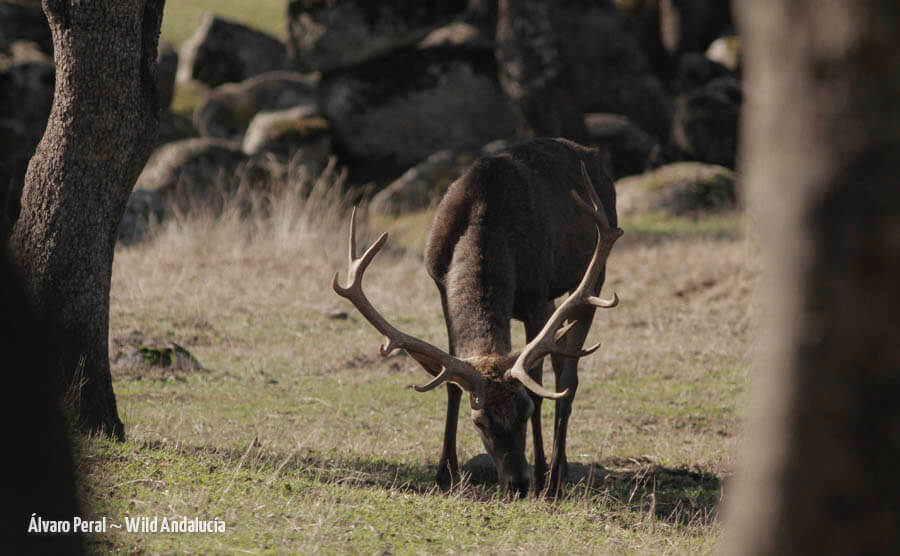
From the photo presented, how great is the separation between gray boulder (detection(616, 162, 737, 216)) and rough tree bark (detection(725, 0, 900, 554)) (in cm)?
1509

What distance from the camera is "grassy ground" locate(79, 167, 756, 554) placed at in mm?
5793

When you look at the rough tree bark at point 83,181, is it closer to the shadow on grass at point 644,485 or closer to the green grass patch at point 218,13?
the shadow on grass at point 644,485

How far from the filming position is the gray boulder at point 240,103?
79.4 feet

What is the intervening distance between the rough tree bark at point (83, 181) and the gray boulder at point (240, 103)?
664 inches

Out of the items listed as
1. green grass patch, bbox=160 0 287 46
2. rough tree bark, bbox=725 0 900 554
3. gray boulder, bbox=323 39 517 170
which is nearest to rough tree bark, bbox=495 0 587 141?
gray boulder, bbox=323 39 517 170

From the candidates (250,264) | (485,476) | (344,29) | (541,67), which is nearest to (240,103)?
(344,29)

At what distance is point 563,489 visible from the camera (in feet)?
24.1

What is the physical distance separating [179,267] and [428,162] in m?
5.86

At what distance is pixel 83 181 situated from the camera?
7020mm

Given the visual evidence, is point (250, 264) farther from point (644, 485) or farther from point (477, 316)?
point (644, 485)

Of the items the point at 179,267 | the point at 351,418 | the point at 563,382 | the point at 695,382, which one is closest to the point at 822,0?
the point at 563,382

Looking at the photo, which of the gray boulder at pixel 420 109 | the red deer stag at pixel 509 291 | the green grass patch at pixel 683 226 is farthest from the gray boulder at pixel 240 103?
the red deer stag at pixel 509 291

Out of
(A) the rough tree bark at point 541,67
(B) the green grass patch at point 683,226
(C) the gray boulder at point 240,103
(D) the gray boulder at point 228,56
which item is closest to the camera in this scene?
(B) the green grass patch at point 683,226

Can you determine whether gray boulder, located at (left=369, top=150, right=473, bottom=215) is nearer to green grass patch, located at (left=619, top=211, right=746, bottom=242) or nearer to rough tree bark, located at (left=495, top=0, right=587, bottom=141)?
rough tree bark, located at (left=495, top=0, right=587, bottom=141)
